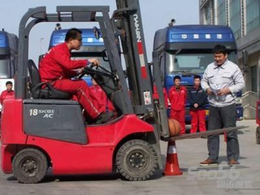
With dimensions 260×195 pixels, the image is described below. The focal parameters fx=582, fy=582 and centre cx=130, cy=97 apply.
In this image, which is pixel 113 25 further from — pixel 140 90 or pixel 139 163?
pixel 139 163

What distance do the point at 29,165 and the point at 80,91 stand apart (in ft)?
4.11

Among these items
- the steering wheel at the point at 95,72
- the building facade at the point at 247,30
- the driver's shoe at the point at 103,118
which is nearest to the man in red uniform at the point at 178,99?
the steering wheel at the point at 95,72

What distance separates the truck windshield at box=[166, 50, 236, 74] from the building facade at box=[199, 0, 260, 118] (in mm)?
8759

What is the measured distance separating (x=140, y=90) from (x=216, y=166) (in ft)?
6.53

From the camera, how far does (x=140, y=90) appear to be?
8586 mm

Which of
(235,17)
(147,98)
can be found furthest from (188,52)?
(235,17)

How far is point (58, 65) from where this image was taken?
820 centimetres

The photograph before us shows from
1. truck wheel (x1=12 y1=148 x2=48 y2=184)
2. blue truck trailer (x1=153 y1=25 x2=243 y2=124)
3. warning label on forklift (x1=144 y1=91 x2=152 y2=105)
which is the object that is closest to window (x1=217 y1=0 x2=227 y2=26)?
blue truck trailer (x1=153 y1=25 x2=243 y2=124)

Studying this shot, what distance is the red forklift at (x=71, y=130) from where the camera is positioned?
26.5 feet

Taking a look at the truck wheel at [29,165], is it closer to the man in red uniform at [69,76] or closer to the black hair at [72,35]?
the man in red uniform at [69,76]

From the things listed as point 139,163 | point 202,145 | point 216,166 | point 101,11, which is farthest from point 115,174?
point 202,145

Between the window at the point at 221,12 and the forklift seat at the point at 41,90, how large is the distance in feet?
121

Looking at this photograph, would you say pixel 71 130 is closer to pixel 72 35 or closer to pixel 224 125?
pixel 72 35

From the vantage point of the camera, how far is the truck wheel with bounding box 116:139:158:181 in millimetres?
8133
